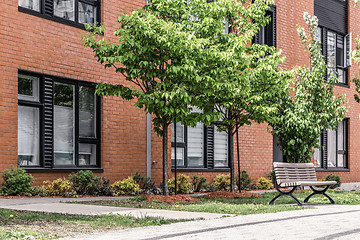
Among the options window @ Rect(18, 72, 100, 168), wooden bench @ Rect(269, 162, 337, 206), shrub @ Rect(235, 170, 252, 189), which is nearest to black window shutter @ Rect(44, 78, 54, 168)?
window @ Rect(18, 72, 100, 168)

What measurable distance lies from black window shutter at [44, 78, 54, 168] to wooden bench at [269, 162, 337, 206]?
224 inches

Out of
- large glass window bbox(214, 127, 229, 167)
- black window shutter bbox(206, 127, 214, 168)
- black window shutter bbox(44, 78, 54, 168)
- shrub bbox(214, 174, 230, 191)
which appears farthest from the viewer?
large glass window bbox(214, 127, 229, 167)

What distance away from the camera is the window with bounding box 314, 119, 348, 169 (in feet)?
82.0

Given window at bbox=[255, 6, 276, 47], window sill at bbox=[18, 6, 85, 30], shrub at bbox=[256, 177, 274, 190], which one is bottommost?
shrub at bbox=[256, 177, 274, 190]

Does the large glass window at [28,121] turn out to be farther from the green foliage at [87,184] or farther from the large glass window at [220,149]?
the large glass window at [220,149]

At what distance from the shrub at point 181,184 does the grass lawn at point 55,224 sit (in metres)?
7.61

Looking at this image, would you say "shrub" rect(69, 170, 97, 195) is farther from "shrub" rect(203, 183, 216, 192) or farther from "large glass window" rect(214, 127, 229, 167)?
"large glass window" rect(214, 127, 229, 167)

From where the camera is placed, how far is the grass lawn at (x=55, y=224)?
691 centimetres

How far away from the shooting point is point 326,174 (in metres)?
24.7

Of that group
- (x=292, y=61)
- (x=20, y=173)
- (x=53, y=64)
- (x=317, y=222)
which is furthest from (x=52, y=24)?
(x=292, y=61)

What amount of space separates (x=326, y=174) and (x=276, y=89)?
35.2 feet

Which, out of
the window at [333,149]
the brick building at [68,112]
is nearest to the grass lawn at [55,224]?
the brick building at [68,112]

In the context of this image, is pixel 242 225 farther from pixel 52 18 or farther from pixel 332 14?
pixel 332 14

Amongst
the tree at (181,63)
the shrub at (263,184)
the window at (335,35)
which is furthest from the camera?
the window at (335,35)
